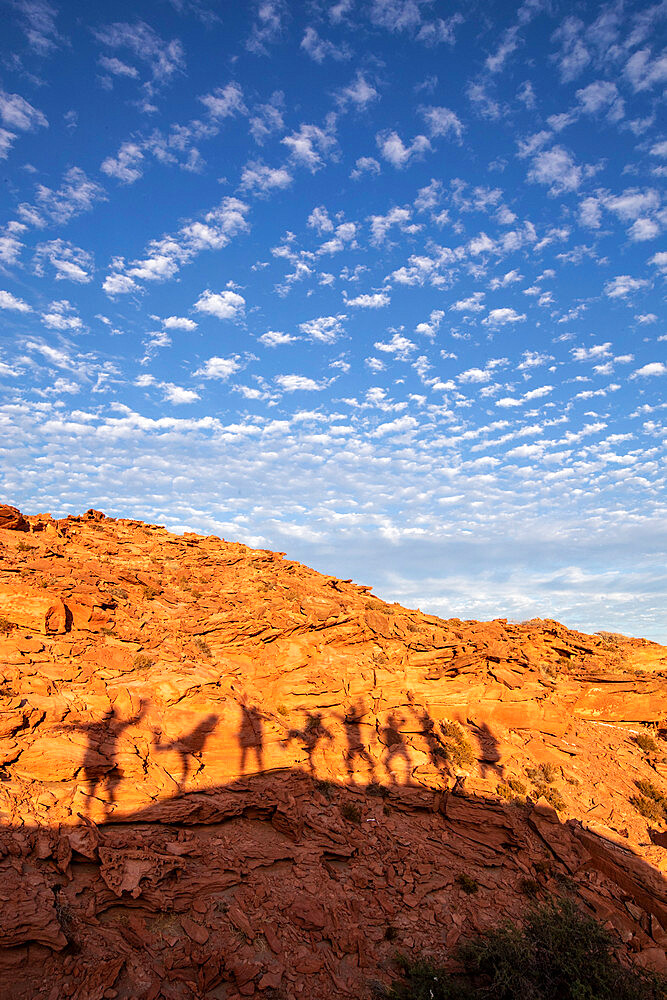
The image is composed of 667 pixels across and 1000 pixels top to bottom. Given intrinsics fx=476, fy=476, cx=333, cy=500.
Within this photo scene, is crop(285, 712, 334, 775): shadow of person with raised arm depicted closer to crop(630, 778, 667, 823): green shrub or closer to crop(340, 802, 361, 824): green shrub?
crop(340, 802, 361, 824): green shrub

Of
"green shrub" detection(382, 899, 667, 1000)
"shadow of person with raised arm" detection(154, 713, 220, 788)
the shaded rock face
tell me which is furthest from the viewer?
"shadow of person with raised arm" detection(154, 713, 220, 788)

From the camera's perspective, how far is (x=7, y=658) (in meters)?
14.0

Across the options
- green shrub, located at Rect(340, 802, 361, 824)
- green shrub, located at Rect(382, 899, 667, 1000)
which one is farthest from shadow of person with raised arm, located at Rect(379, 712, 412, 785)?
green shrub, located at Rect(382, 899, 667, 1000)

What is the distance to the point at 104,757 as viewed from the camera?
1267 cm

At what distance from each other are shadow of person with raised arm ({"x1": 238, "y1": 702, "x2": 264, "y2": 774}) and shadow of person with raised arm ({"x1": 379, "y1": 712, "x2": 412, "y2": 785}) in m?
4.45

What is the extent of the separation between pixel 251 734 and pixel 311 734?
93.4 inches

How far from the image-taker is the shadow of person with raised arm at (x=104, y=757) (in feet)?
39.7

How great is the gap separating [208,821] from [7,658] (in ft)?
24.6

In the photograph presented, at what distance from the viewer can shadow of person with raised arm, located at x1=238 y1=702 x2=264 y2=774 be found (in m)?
14.8

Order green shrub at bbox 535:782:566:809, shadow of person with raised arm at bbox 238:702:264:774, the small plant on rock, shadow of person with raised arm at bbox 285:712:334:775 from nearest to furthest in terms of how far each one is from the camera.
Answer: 1. the small plant on rock
2. shadow of person with raised arm at bbox 238:702:264:774
3. green shrub at bbox 535:782:566:809
4. shadow of person with raised arm at bbox 285:712:334:775

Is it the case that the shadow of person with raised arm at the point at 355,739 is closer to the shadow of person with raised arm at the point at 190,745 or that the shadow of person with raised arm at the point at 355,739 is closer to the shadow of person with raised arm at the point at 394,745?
the shadow of person with raised arm at the point at 394,745

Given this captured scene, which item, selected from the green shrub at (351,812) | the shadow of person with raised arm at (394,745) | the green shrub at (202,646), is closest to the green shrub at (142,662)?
the green shrub at (202,646)

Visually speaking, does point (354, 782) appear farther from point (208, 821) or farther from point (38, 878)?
point (38, 878)

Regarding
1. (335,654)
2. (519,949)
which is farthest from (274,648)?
(519,949)
